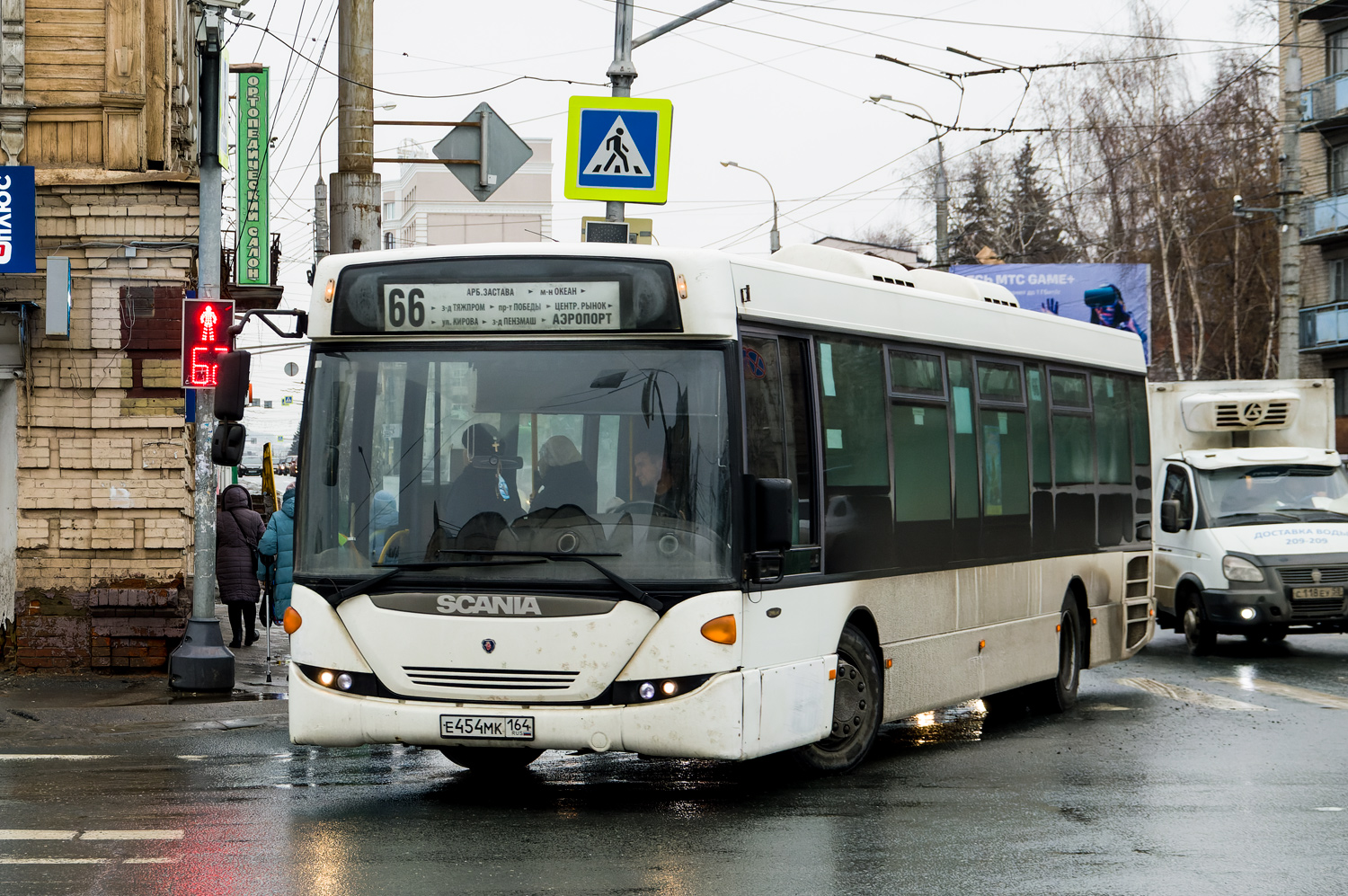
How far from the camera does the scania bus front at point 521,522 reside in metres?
7.66

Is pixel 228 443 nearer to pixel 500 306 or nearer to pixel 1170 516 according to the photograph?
pixel 500 306

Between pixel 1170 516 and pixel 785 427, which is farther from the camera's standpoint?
pixel 1170 516

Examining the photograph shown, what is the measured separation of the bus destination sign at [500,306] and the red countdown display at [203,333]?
5.86 metres

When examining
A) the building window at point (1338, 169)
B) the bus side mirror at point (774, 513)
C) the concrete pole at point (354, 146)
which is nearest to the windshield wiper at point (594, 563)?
the bus side mirror at point (774, 513)

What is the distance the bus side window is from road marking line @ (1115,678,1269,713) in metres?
5.32

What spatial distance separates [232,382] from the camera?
358 inches

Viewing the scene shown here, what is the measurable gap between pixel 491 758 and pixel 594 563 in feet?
6.64

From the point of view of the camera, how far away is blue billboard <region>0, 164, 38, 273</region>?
14.1 meters

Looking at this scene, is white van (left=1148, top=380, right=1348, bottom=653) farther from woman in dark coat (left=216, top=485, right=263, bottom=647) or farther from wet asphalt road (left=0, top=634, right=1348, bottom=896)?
woman in dark coat (left=216, top=485, right=263, bottom=647)

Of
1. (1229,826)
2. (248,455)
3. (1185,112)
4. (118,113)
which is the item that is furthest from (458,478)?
(248,455)

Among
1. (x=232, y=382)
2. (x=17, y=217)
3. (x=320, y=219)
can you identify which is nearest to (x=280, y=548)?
(x=17, y=217)

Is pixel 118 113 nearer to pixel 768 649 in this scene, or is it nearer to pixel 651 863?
pixel 768 649

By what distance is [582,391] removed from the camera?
25.7 feet

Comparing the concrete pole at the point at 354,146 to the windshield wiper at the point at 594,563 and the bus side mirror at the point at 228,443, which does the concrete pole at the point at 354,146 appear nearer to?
the bus side mirror at the point at 228,443
